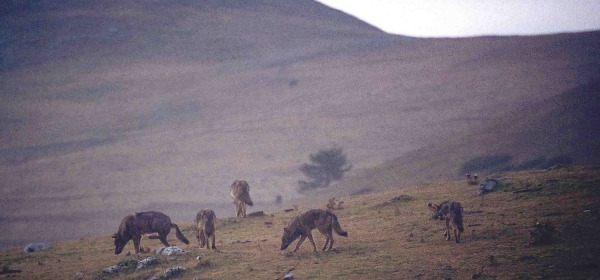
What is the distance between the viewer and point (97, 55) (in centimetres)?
14362

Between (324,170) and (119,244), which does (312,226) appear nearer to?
(119,244)

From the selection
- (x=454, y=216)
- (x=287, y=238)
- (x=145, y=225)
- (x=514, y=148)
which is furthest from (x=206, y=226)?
(x=514, y=148)

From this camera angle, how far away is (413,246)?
19.3m

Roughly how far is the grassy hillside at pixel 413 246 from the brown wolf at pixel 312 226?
1.73 ft

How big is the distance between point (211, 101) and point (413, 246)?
95136 millimetres

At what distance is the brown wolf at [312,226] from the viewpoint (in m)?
19.5

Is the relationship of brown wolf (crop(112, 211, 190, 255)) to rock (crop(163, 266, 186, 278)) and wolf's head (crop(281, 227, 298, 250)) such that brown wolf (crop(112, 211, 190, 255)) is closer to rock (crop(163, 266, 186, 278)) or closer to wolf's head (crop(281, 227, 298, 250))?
rock (crop(163, 266, 186, 278))

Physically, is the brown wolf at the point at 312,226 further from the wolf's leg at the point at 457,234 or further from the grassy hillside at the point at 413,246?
the wolf's leg at the point at 457,234

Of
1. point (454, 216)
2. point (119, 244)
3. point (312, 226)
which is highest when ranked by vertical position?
point (119, 244)

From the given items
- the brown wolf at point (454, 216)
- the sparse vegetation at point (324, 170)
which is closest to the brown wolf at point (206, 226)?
the brown wolf at point (454, 216)

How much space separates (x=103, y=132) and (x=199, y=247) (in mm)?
87189

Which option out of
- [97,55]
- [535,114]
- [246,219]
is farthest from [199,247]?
[97,55]

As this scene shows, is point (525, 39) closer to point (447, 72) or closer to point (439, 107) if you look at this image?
point (447, 72)

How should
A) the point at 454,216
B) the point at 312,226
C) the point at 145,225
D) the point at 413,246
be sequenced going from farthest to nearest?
the point at 145,225
the point at 312,226
the point at 413,246
the point at 454,216
